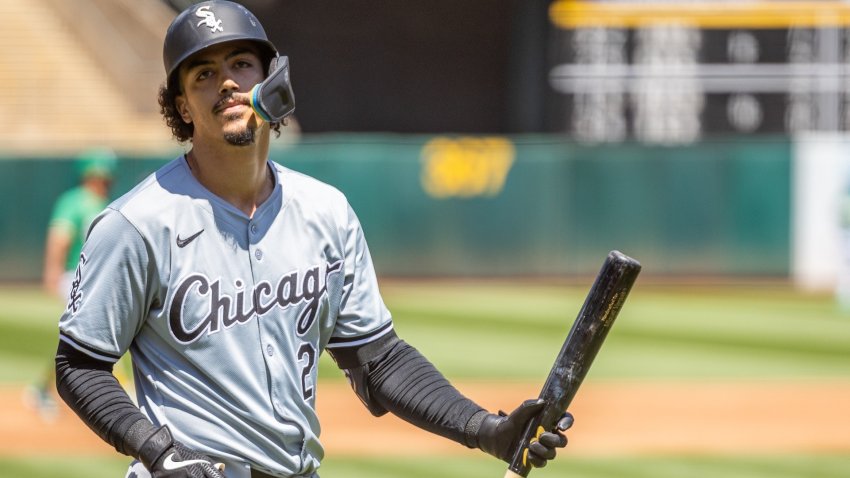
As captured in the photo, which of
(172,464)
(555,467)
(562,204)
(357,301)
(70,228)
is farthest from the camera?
(562,204)

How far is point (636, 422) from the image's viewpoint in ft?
28.2

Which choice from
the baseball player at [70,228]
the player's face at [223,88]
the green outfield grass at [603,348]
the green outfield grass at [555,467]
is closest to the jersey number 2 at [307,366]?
the player's face at [223,88]

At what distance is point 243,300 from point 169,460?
1.25ft

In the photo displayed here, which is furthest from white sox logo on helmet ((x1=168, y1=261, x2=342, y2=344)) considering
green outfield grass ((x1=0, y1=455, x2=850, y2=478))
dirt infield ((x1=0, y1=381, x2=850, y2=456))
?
dirt infield ((x1=0, y1=381, x2=850, y2=456))

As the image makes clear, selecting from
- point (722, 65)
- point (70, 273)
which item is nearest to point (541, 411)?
point (70, 273)

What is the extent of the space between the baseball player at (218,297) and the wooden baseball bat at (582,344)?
0.09 feet

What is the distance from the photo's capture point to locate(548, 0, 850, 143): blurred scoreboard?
15.2 m

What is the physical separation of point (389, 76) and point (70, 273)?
10.1 m

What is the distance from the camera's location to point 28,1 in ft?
73.9

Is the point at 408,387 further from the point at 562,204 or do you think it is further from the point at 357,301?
the point at 562,204

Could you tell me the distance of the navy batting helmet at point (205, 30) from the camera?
8.95 feet

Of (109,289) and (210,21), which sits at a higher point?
(210,21)

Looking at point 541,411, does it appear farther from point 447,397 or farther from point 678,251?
point 678,251

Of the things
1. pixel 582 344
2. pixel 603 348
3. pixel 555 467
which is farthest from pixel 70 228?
pixel 582 344
